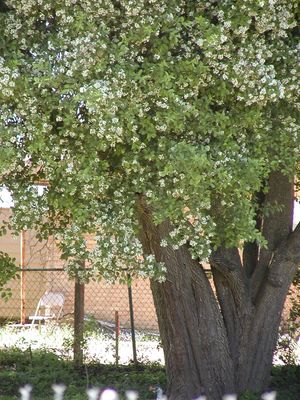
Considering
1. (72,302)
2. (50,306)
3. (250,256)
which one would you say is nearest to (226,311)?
(250,256)

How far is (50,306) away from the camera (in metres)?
10.2

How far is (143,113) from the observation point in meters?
4.85

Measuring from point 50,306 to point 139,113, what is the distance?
19.3 ft

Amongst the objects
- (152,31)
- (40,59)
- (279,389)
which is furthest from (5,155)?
(279,389)

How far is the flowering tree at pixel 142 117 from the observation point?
4.73 meters

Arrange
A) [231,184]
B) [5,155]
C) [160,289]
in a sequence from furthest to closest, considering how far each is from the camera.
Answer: [160,289] < [231,184] < [5,155]

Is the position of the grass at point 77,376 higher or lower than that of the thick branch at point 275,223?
lower

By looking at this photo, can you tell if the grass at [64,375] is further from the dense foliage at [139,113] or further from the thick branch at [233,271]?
the dense foliage at [139,113]

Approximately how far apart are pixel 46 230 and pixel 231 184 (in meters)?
1.62

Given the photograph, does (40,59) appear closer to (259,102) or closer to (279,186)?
(259,102)

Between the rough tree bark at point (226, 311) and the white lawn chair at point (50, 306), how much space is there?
3697mm

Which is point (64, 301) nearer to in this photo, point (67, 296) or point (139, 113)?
point (67, 296)

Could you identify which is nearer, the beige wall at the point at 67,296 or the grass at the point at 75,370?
the grass at the point at 75,370

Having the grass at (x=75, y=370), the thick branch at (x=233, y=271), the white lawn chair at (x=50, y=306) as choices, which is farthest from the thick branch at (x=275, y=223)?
the white lawn chair at (x=50, y=306)
